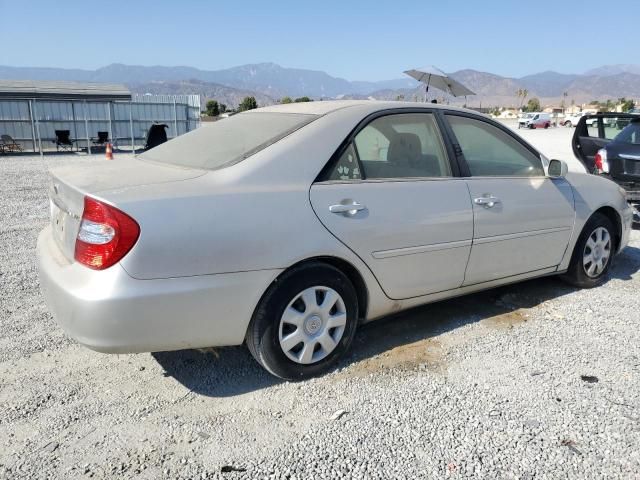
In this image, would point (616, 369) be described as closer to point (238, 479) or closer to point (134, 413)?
point (238, 479)

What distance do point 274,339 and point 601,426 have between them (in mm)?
1769

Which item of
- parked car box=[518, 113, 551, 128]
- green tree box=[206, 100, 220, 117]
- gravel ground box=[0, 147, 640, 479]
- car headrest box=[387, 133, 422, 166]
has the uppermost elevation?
car headrest box=[387, 133, 422, 166]

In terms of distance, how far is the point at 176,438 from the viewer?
2619 mm

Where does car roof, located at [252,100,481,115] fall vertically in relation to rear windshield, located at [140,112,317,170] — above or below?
above

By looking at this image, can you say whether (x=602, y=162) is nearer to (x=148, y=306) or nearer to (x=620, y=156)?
(x=620, y=156)

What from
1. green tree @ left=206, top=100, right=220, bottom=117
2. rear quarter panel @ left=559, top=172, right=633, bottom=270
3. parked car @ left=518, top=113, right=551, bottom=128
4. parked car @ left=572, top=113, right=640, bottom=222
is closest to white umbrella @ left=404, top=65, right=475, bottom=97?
parked car @ left=572, top=113, right=640, bottom=222

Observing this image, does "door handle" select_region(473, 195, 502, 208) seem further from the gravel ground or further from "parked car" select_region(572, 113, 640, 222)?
"parked car" select_region(572, 113, 640, 222)

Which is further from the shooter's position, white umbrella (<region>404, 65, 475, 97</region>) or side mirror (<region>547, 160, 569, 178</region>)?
white umbrella (<region>404, 65, 475, 97</region>)

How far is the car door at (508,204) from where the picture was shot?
379 cm

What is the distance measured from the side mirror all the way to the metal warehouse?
17.7 metres

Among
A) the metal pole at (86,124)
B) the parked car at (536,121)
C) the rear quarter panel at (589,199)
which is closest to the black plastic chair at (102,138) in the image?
the metal pole at (86,124)

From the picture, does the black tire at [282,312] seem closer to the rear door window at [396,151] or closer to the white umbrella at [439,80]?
the rear door window at [396,151]

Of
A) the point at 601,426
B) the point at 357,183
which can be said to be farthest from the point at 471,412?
the point at 357,183

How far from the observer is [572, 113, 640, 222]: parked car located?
7359 mm
